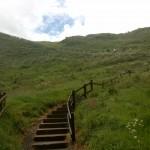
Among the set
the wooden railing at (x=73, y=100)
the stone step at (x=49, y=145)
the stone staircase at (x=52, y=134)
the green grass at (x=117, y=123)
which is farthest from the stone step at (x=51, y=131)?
the stone step at (x=49, y=145)

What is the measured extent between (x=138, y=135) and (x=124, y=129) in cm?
110

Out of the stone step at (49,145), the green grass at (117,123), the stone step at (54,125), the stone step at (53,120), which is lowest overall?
the stone step at (53,120)

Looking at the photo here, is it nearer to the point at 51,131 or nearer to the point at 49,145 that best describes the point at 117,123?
the point at 49,145

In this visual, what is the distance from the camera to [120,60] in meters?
69.6

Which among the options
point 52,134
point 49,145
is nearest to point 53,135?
point 52,134

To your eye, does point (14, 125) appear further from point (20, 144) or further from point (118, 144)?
point (118, 144)

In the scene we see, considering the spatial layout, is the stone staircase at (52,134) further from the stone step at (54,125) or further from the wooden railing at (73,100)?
the wooden railing at (73,100)

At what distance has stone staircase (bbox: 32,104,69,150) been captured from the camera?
53.4ft

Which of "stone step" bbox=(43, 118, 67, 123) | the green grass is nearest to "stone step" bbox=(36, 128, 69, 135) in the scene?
the green grass

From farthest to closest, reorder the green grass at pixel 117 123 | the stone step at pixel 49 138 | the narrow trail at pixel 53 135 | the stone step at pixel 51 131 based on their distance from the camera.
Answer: the stone step at pixel 51 131 → the stone step at pixel 49 138 → the narrow trail at pixel 53 135 → the green grass at pixel 117 123

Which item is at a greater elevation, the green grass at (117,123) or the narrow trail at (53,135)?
the green grass at (117,123)

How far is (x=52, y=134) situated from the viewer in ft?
60.3

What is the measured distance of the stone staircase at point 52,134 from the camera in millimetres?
16266

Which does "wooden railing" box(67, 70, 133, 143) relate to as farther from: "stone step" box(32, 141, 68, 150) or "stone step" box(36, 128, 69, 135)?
"stone step" box(36, 128, 69, 135)
